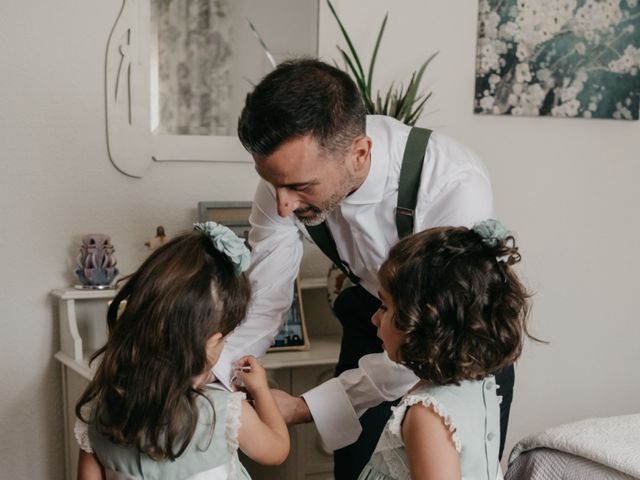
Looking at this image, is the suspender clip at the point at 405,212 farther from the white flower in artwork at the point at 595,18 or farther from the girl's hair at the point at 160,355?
the white flower in artwork at the point at 595,18

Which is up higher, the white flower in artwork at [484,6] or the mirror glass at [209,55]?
the white flower in artwork at [484,6]

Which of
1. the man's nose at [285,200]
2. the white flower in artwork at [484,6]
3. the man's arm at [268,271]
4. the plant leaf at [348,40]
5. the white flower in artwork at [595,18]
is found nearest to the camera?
the man's nose at [285,200]

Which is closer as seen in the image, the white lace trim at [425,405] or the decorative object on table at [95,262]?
the white lace trim at [425,405]

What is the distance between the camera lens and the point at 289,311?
2275 mm

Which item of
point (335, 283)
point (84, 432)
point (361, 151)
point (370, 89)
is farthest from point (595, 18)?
point (84, 432)

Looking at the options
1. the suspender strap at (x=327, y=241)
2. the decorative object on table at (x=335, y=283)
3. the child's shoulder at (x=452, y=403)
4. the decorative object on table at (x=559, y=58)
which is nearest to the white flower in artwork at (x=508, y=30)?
the decorative object on table at (x=559, y=58)

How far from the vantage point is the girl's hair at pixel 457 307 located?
52.4 inches

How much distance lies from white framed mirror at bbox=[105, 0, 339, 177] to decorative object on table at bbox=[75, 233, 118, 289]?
0.23 meters

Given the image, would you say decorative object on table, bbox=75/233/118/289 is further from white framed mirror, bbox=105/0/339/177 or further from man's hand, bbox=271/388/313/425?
man's hand, bbox=271/388/313/425

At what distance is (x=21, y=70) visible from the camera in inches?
84.5

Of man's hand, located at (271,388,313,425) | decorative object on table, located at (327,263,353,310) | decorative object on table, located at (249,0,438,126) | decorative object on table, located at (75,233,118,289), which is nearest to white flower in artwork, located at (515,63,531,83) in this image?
decorative object on table, located at (249,0,438,126)

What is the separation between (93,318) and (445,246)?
50.3 inches

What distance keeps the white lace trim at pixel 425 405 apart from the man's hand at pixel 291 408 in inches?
12.0

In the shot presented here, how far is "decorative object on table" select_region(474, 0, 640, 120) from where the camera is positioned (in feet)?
8.93
